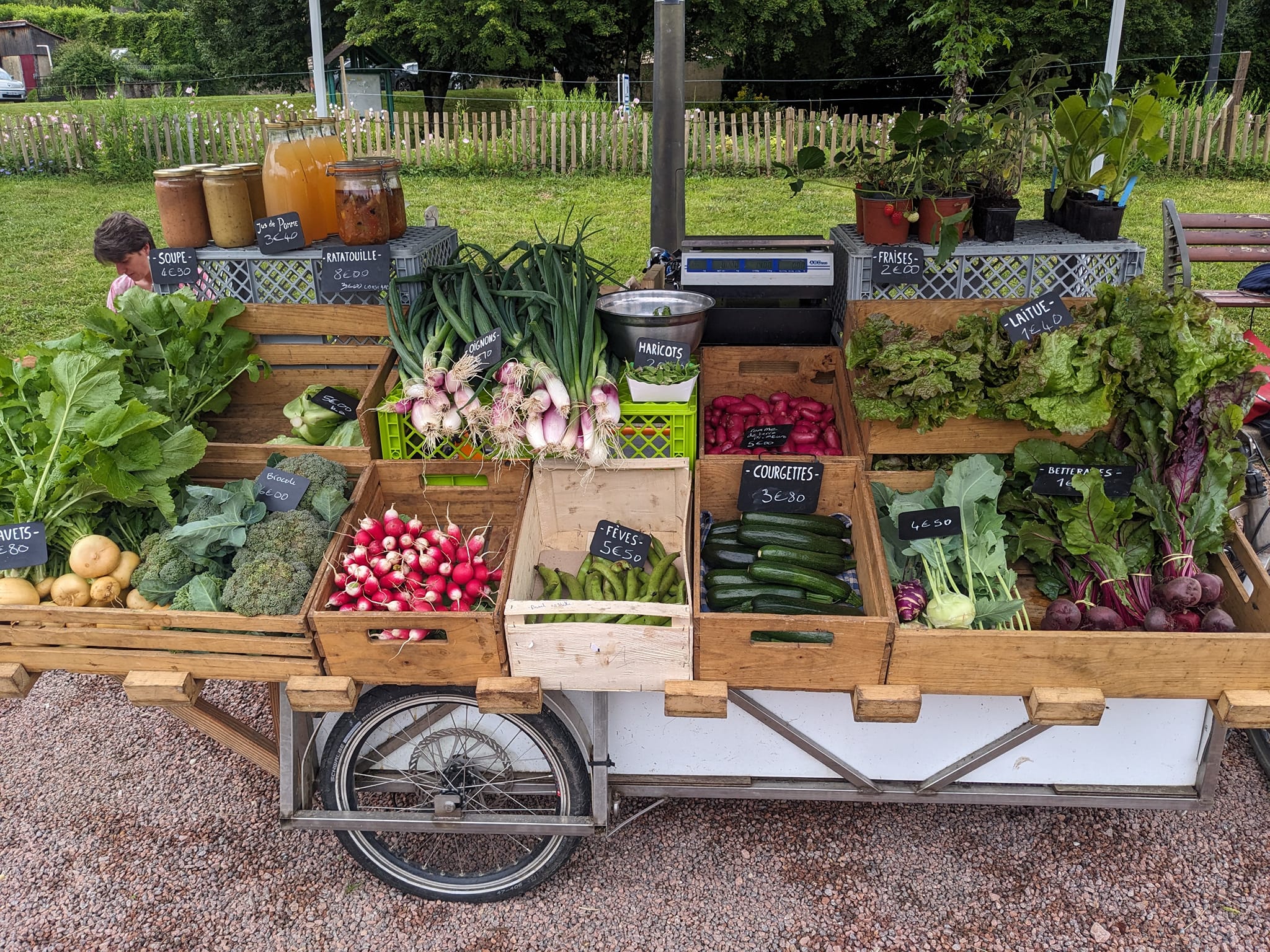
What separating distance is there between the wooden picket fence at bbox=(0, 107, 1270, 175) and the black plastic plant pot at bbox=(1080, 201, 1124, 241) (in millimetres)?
→ 9931

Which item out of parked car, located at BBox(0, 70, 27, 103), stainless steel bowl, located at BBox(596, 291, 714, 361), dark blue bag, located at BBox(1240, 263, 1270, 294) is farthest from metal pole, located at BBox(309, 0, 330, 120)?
parked car, located at BBox(0, 70, 27, 103)

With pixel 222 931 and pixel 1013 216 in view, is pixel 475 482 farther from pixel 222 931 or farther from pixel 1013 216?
pixel 1013 216

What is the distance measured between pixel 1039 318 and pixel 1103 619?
3.04ft

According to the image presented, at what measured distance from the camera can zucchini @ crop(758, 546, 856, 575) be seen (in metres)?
2.66

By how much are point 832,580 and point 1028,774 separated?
2.57 feet

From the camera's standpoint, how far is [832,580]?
2.62 m

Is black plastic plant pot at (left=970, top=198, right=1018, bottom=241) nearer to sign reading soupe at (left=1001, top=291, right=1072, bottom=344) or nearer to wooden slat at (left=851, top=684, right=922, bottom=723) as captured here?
sign reading soupe at (left=1001, top=291, right=1072, bottom=344)

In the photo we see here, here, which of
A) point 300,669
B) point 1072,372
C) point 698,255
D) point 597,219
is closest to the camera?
point 300,669

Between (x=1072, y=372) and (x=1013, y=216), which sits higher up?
(x=1013, y=216)

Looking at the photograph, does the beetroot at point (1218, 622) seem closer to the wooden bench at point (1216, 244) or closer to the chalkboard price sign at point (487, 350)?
the chalkboard price sign at point (487, 350)

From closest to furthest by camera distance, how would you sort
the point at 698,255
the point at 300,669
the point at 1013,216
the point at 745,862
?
the point at 300,669 < the point at 745,862 < the point at 1013,216 < the point at 698,255

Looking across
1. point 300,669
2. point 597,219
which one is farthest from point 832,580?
point 597,219

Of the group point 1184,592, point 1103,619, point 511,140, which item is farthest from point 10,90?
point 1184,592

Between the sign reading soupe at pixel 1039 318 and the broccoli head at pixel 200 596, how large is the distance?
2.39 metres
